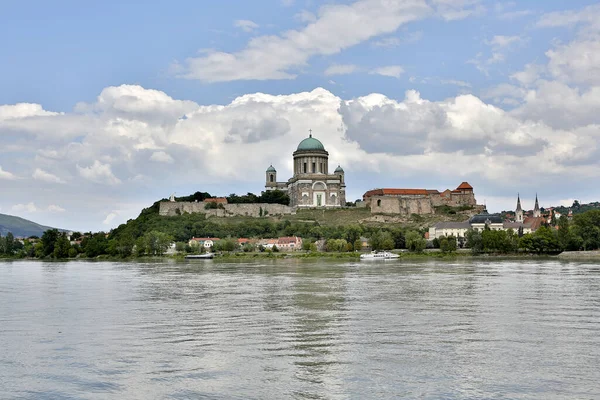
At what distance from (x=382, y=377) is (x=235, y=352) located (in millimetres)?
3370

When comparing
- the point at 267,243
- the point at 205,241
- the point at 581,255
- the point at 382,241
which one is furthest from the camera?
the point at 205,241

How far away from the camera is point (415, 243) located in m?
68.4

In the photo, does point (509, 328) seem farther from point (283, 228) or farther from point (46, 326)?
point (283, 228)

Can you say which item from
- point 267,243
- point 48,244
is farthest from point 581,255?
point 48,244

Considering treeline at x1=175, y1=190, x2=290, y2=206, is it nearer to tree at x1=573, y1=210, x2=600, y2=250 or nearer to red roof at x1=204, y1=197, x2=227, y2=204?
red roof at x1=204, y1=197, x2=227, y2=204

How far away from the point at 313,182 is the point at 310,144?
8.40m

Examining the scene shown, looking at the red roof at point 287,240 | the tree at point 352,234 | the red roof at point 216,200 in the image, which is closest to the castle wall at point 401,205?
the tree at point 352,234

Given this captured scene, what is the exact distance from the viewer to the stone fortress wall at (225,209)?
9056 centimetres

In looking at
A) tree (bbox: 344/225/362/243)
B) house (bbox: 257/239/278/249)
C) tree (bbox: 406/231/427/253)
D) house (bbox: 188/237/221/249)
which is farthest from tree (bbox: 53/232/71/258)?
tree (bbox: 406/231/427/253)

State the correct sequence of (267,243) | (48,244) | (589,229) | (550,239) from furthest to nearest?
(48,244) < (267,243) < (550,239) < (589,229)

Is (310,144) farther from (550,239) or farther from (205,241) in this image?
(550,239)

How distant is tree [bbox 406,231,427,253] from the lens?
67688 mm

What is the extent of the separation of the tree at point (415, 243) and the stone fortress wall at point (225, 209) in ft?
85.7

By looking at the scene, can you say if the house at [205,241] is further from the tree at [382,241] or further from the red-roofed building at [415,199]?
the red-roofed building at [415,199]
